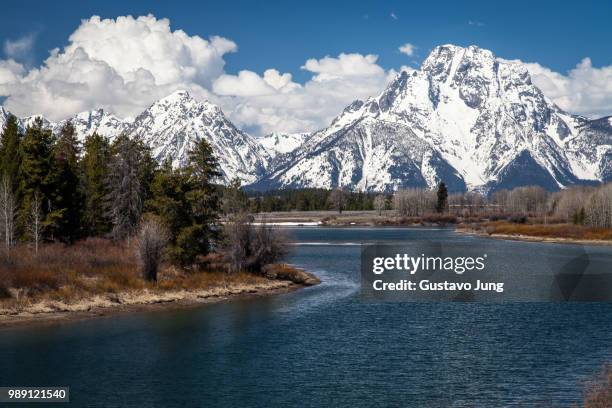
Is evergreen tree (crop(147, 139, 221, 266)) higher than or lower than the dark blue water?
higher

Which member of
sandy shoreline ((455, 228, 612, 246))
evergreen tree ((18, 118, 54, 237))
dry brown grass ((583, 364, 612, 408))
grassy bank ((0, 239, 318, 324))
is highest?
evergreen tree ((18, 118, 54, 237))

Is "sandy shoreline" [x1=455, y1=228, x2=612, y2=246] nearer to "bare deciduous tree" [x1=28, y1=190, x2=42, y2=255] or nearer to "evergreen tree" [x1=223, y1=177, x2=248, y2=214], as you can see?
"evergreen tree" [x1=223, y1=177, x2=248, y2=214]

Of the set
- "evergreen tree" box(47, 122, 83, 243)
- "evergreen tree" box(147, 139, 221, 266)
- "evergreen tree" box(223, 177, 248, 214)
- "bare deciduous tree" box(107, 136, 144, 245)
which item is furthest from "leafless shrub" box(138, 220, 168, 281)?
"bare deciduous tree" box(107, 136, 144, 245)

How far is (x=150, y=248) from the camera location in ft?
207

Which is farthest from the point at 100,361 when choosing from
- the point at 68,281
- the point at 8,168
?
the point at 8,168

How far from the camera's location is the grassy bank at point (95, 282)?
54.7 metres

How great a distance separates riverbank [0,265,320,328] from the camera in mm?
52062

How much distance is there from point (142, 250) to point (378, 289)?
27.4 meters

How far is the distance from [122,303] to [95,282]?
4342mm

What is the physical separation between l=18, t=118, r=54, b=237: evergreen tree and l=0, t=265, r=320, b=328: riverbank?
69.3 feet

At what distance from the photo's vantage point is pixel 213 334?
158 ft

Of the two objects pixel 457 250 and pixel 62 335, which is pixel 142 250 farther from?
pixel 457 250

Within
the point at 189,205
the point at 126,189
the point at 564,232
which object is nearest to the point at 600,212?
the point at 564,232

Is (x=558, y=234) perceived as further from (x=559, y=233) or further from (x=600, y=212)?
(x=600, y=212)
